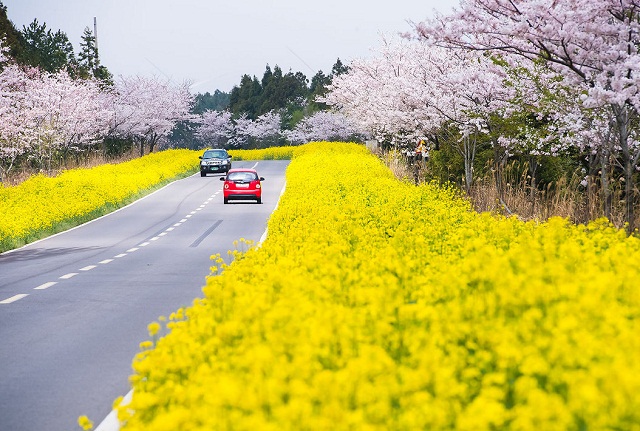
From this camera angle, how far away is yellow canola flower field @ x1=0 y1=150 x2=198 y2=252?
24562mm

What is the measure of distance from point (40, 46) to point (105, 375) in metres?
86.1

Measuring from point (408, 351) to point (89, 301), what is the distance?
9.27 m

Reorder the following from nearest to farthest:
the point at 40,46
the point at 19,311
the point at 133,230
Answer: the point at 19,311, the point at 133,230, the point at 40,46

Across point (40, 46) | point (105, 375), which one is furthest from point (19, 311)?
point (40, 46)

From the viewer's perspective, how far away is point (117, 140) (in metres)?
77.8

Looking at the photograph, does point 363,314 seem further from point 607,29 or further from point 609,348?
A: point 607,29

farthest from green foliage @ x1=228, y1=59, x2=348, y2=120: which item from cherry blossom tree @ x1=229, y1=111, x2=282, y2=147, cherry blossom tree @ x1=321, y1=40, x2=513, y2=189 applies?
cherry blossom tree @ x1=321, y1=40, x2=513, y2=189

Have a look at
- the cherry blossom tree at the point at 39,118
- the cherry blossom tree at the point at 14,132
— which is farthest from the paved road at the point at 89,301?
the cherry blossom tree at the point at 39,118

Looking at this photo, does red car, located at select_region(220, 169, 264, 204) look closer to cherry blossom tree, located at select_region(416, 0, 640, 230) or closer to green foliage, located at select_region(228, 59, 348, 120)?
cherry blossom tree, located at select_region(416, 0, 640, 230)

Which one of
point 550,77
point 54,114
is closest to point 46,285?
point 550,77

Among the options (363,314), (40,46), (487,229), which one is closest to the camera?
(363,314)

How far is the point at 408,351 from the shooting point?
5.20m

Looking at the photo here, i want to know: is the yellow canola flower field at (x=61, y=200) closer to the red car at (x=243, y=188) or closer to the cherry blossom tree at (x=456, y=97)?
the red car at (x=243, y=188)

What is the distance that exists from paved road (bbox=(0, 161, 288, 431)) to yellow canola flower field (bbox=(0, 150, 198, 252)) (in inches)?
28.2
